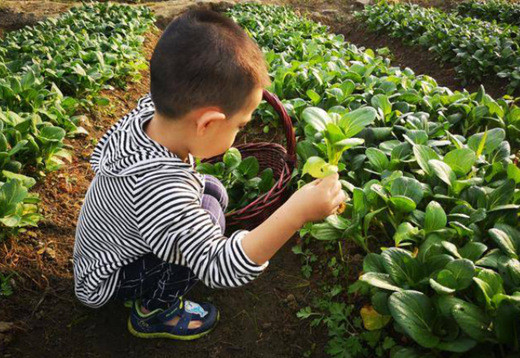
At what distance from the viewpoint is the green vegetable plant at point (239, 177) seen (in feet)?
9.96

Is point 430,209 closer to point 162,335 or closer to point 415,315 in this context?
point 415,315

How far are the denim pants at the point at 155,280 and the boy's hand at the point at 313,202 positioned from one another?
75 centimetres

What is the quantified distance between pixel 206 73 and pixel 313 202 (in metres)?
0.65

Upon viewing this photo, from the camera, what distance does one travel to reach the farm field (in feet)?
5.69

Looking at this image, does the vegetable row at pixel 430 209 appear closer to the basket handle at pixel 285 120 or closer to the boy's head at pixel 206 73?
the basket handle at pixel 285 120

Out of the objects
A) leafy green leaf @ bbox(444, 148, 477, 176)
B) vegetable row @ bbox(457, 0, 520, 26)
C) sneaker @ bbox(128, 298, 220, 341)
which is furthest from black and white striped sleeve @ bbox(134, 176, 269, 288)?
vegetable row @ bbox(457, 0, 520, 26)

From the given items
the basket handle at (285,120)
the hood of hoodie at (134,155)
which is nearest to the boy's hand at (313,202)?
the hood of hoodie at (134,155)

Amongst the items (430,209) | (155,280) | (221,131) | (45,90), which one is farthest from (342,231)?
(45,90)

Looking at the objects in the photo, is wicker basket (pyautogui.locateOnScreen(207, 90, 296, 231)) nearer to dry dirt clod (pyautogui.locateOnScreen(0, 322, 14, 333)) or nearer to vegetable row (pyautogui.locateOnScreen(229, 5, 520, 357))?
vegetable row (pyautogui.locateOnScreen(229, 5, 520, 357))

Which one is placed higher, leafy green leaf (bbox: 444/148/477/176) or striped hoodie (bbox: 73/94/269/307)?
leafy green leaf (bbox: 444/148/477/176)

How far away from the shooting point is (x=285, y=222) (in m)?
1.61

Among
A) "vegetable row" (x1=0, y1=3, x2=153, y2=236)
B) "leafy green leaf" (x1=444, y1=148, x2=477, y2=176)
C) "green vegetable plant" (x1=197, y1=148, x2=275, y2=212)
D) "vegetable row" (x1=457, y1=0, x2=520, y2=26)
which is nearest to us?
"leafy green leaf" (x1=444, y1=148, x2=477, y2=176)

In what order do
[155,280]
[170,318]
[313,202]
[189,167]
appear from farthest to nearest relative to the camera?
[170,318] → [155,280] → [189,167] → [313,202]

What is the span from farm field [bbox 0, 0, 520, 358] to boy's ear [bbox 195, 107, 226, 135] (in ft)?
1.57
